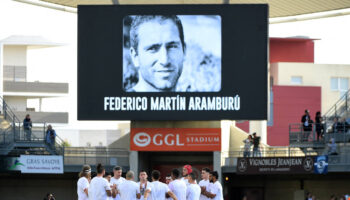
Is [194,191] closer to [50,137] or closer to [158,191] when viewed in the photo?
[158,191]

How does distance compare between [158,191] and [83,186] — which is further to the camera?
[83,186]

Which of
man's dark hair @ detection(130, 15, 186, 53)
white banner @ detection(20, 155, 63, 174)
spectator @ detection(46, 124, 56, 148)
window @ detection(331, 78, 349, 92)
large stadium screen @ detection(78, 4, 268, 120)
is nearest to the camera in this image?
large stadium screen @ detection(78, 4, 268, 120)

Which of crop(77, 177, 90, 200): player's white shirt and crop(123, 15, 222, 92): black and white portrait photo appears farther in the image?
crop(123, 15, 222, 92): black and white portrait photo

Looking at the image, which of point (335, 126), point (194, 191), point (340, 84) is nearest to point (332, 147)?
point (335, 126)

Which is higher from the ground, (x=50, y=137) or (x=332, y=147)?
(x=50, y=137)

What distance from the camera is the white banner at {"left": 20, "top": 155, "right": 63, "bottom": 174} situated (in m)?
36.4

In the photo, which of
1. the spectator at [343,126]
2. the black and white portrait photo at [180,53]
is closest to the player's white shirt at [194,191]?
the black and white portrait photo at [180,53]

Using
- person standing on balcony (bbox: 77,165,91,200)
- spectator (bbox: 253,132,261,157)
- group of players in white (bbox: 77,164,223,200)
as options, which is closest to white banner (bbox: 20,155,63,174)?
spectator (bbox: 253,132,261,157)

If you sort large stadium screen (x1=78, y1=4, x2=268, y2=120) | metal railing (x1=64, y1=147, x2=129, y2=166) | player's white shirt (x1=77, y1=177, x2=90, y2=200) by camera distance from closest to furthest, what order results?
player's white shirt (x1=77, y1=177, x2=90, y2=200)
large stadium screen (x1=78, y1=4, x2=268, y2=120)
metal railing (x1=64, y1=147, x2=129, y2=166)

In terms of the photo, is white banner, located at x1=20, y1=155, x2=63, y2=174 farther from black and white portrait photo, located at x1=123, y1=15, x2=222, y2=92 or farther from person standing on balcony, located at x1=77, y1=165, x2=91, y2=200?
person standing on balcony, located at x1=77, y1=165, x2=91, y2=200

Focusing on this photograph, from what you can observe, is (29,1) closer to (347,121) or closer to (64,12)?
(64,12)

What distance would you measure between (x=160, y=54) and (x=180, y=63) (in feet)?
2.82

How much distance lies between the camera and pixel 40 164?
3650 cm

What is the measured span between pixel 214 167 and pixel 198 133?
5.13 ft
